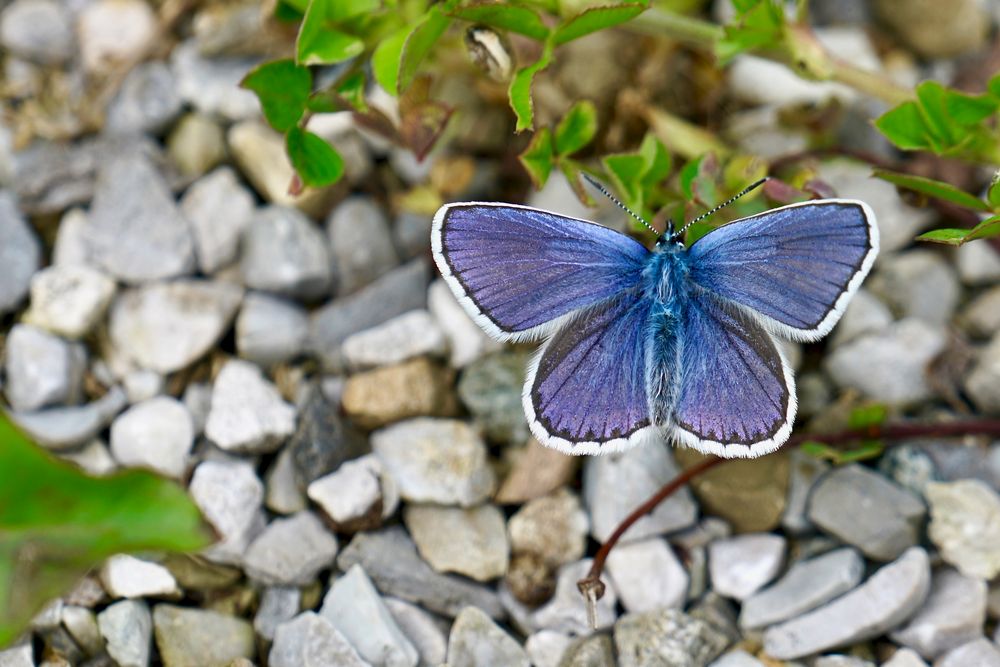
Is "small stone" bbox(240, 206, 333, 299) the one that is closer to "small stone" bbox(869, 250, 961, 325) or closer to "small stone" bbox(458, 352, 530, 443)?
"small stone" bbox(458, 352, 530, 443)

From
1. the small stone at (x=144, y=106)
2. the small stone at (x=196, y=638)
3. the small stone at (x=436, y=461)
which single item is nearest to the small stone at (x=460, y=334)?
the small stone at (x=436, y=461)

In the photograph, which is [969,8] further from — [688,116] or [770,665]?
[770,665]

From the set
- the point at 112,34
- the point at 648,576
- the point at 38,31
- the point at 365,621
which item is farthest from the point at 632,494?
the point at 38,31

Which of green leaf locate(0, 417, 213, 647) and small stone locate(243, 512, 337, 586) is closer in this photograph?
green leaf locate(0, 417, 213, 647)

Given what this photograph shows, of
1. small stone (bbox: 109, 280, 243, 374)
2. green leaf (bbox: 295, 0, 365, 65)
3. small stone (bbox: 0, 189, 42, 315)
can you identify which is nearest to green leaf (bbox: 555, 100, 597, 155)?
green leaf (bbox: 295, 0, 365, 65)

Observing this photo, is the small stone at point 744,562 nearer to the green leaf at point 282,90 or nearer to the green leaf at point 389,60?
the green leaf at point 389,60

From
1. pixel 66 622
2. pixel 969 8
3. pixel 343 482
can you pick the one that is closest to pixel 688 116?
pixel 969 8

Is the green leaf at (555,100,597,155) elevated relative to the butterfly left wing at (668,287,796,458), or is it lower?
elevated
